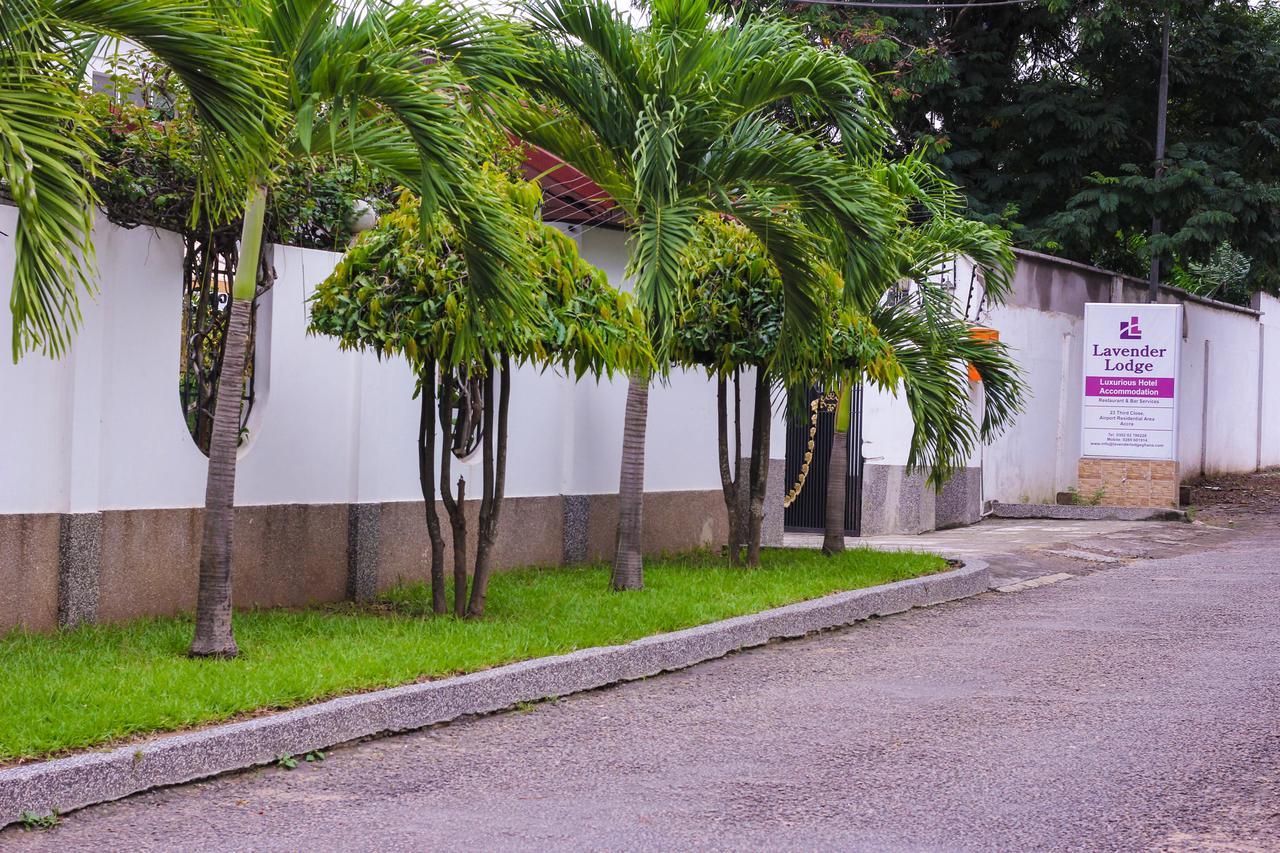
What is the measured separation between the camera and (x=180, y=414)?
356 inches

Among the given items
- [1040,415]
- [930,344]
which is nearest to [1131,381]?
[1040,415]

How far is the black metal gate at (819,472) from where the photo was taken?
1806 centimetres

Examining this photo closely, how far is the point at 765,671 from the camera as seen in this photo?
877 cm

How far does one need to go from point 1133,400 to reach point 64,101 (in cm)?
1727

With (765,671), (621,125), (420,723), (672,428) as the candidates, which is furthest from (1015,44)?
(420,723)

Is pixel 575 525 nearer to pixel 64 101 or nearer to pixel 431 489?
pixel 431 489

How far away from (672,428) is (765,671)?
17.8ft

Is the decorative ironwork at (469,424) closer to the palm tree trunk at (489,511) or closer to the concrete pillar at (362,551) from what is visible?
the concrete pillar at (362,551)

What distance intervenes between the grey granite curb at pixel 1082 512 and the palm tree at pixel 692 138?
10.2 metres

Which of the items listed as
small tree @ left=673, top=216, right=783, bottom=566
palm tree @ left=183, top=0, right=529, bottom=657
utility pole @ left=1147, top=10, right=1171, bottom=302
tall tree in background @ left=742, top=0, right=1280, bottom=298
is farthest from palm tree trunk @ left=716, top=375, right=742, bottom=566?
utility pole @ left=1147, top=10, right=1171, bottom=302

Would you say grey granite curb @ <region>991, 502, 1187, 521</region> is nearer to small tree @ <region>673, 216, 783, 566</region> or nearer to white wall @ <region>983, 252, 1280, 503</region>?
white wall @ <region>983, 252, 1280, 503</region>

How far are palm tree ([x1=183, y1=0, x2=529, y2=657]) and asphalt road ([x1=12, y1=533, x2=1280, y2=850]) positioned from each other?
1.77 metres

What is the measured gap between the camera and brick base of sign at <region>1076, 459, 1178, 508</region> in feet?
68.3

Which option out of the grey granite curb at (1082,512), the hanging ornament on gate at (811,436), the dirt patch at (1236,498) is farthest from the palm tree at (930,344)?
the dirt patch at (1236,498)
